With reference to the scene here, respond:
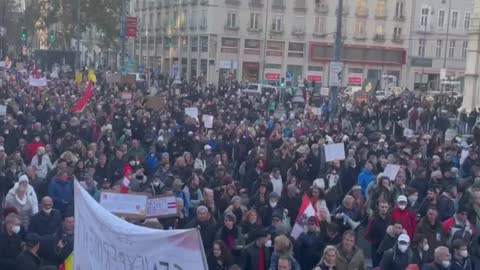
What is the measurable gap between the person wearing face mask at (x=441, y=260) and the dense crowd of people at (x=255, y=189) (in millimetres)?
13

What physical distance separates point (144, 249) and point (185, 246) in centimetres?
40

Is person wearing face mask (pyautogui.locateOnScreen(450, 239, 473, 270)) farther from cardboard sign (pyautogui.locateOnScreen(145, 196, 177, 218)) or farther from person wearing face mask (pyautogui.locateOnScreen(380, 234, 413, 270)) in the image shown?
cardboard sign (pyautogui.locateOnScreen(145, 196, 177, 218))

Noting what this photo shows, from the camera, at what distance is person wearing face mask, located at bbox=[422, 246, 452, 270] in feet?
26.6

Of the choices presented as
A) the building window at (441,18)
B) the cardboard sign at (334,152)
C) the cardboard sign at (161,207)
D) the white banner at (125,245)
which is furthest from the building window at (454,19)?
the white banner at (125,245)

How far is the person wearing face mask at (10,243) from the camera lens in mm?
7938

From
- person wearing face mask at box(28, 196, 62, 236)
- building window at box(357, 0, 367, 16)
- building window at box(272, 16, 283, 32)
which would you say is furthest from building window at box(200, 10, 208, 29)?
person wearing face mask at box(28, 196, 62, 236)

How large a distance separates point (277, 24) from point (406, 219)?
5745 cm

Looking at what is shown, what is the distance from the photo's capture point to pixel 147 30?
264 ft

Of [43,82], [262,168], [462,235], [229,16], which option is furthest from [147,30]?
[462,235]

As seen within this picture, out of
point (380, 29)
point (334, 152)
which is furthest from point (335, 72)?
point (380, 29)

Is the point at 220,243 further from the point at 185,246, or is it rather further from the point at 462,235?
the point at 185,246

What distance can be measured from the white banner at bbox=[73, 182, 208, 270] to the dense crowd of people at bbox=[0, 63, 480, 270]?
2001 mm

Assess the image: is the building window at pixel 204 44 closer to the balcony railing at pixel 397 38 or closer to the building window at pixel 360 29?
the building window at pixel 360 29

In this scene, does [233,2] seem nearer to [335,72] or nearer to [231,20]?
[231,20]
